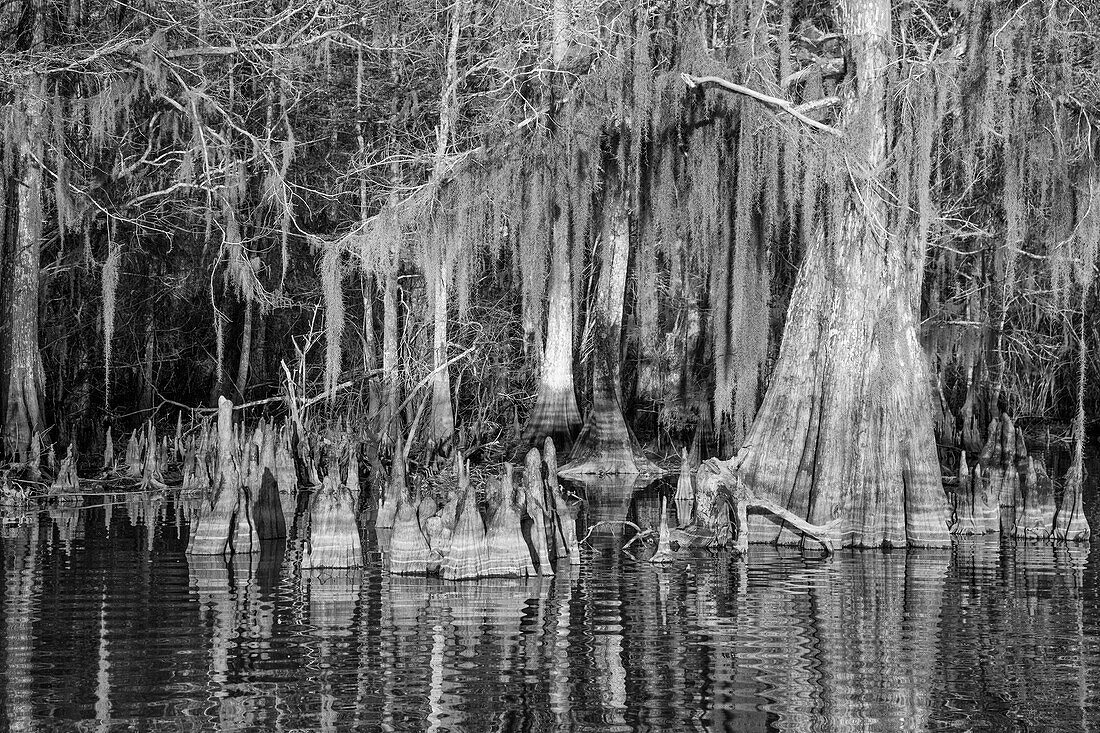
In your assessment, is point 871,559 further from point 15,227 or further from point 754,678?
point 15,227

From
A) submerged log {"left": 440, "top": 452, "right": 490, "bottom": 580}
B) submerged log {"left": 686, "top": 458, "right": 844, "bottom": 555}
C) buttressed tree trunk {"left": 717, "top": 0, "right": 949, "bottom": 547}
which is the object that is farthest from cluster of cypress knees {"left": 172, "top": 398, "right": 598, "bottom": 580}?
buttressed tree trunk {"left": 717, "top": 0, "right": 949, "bottom": 547}

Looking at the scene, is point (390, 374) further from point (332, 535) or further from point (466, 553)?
point (466, 553)

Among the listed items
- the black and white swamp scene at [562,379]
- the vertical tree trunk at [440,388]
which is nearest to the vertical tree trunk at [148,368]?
the black and white swamp scene at [562,379]

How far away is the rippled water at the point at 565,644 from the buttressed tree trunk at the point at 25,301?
22.0ft

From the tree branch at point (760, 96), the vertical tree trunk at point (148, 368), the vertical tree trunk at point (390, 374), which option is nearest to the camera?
the tree branch at point (760, 96)

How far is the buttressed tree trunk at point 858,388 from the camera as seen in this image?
1188cm

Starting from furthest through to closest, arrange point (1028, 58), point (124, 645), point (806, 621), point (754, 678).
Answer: point (1028, 58) → point (806, 621) → point (124, 645) → point (754, 678)

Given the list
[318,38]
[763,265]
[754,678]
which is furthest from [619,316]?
[754,678]

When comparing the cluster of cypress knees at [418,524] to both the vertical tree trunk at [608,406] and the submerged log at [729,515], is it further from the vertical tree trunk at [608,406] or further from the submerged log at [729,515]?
the vertical tree trunk at [608,406]

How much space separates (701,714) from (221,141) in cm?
1409

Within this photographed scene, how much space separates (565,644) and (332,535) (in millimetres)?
3085

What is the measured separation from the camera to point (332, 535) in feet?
35.0

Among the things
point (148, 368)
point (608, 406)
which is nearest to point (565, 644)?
point (608, 406)

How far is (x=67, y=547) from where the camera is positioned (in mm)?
11898
